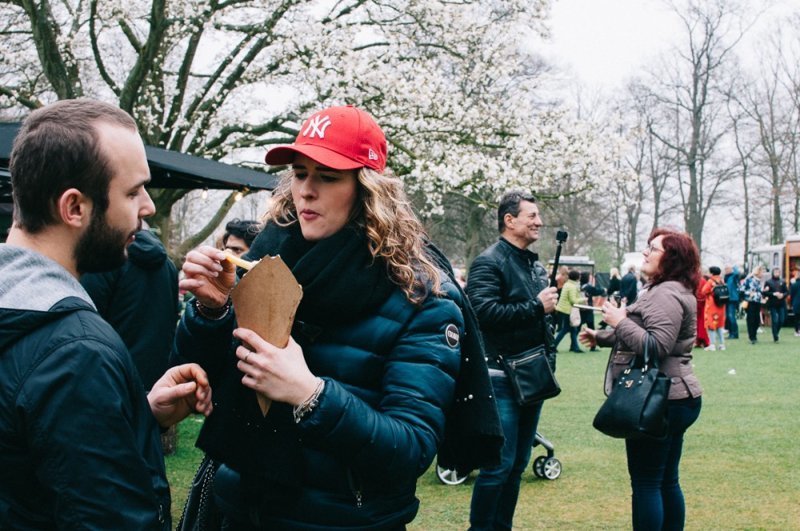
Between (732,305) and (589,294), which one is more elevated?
(589,294)

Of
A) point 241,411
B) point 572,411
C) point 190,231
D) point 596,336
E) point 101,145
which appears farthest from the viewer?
point 190,231

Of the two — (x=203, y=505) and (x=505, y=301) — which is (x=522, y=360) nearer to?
(x=505, y=301)

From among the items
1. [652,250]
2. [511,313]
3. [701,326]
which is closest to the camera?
[652,250]

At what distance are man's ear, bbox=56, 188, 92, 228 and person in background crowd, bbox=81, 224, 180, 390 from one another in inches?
80.0

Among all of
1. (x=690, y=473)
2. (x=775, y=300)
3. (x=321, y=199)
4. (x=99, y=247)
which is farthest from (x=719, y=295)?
(x=99, y=247)

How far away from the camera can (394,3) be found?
46.8ft

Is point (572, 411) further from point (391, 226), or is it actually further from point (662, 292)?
point (391, 226)

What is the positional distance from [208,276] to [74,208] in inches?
21.9

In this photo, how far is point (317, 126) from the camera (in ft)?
7.58

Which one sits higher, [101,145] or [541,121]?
[541,121]

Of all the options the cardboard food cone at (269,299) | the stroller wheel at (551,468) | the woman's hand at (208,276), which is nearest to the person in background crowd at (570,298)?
the stroller wheel at (551,468)

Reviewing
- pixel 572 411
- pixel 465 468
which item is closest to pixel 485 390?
pixel 465 468

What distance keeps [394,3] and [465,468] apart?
1300 cm

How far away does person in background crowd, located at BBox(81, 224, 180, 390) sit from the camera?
3.59 m
